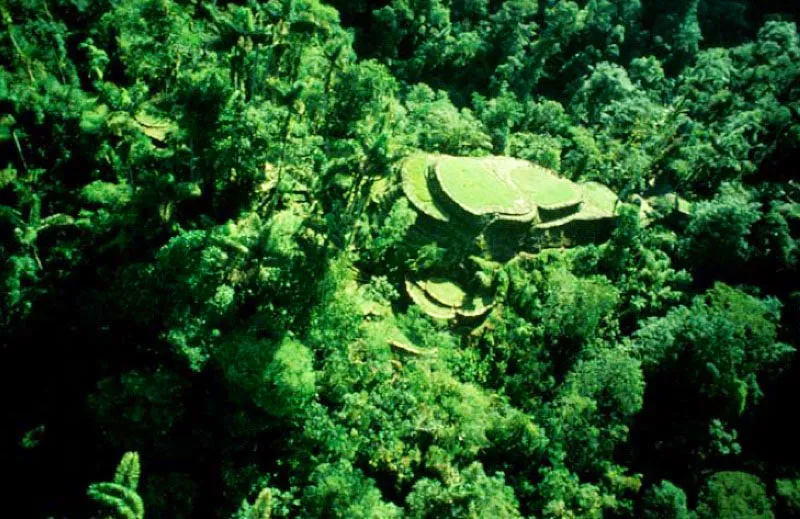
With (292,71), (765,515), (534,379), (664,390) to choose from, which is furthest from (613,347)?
(292,71)

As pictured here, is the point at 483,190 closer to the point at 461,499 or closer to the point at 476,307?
the point at 476,307

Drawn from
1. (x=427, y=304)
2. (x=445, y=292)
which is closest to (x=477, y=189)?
(x=445, y=292)

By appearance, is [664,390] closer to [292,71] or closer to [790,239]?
[790,239]

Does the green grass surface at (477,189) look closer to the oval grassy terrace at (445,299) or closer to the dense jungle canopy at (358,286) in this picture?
the dense jungle canopy at (358,286)

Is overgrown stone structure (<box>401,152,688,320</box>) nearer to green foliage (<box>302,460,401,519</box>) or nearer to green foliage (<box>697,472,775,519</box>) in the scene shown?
green foliage (<box>302,460,401,519</box>)

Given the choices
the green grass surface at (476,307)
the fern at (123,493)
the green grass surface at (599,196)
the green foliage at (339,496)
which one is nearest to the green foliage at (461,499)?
the green foliage at (339,496)

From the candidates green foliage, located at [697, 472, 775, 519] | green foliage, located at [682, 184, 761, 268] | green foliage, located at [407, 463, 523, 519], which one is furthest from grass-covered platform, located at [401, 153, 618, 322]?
green foliage, located at [697, 472, 775, 519]
